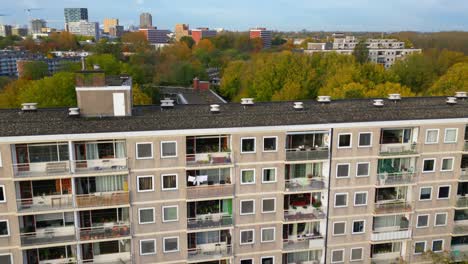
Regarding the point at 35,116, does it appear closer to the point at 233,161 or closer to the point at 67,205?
the point at 67,205

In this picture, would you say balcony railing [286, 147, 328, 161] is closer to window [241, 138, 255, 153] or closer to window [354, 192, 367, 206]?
window [241, 138, 255, 153]

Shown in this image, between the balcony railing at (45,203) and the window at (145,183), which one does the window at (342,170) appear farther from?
the balcony railing at (45,203)

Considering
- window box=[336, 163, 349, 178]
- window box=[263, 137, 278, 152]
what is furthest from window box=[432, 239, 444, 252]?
window box=[263, 137, 278, 152]

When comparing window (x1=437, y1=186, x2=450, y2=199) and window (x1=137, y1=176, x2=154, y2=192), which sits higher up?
window (x1=137, y1=176, x2=154, y2=192)

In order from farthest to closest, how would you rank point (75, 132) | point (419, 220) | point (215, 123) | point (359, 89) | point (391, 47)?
point (391, 47) → point (359, 89) → point (419, 220) → point (215, 123) → point (75, 132)

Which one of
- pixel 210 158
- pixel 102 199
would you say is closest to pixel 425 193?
pixel 210 158

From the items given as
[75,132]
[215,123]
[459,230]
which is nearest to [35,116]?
[75,132]

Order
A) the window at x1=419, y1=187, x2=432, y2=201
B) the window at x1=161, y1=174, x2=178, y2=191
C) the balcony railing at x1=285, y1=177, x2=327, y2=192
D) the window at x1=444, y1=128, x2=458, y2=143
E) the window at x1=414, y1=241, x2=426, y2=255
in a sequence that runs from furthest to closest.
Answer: the window at x1=414, y1=241, x2=426, y2=255 → the window at x1=419, y1=187, x2=432, y2=201 → the window at x1=444, y1=128, x2=458, y2=143 → the balcony railing at x1=285, y1=177, x2=327, y2=192 → the window at x1=161, y1=174, x2=178, y2=191
